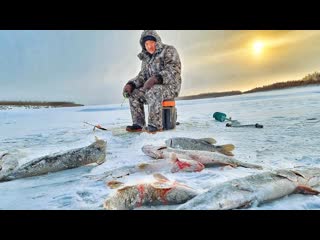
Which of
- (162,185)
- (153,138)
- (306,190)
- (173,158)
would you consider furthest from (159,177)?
(153,138)

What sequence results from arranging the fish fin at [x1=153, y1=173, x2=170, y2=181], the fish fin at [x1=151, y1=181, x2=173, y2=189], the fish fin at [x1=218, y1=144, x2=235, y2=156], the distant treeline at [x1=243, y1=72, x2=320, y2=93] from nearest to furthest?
the fish fin at [x1=151, y1=181, x2=173, y2=189] < the fish fin at [x1=153, y1=173, x2=170, y2=181] < the fish fin at [x1=218, y1=144, x2=235, y2=156] < the distant treeline at [x1=243, y1=72, x2=320, y2=93]

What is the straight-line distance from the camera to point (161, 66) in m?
4.53

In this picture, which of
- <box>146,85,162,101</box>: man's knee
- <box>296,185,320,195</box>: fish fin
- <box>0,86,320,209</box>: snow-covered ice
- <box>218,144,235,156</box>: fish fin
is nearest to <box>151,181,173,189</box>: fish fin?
<box>0,86,320,209</box>: snow-covered ice

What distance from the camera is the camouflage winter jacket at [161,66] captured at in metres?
4.38

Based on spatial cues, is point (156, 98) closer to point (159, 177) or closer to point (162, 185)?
point (159, 177)

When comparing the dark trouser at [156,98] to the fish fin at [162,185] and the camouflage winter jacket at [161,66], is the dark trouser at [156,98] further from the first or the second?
the fish fin at [162,185]

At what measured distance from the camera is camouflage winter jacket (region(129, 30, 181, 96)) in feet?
14.4

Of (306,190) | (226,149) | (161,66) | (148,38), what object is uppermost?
(148,38)

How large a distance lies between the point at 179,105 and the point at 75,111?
1380mm

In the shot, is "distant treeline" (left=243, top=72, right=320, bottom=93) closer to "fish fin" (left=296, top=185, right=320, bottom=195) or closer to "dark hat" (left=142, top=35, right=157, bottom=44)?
"dark hat" (left=142, top=35, right=157, bottom=44)
